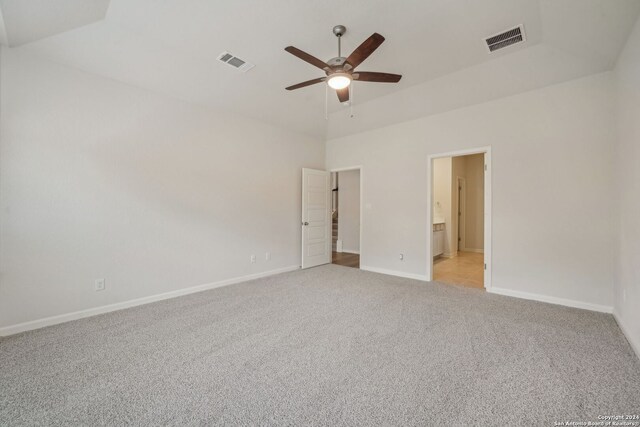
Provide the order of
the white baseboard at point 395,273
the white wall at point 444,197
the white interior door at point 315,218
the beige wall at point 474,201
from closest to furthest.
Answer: the white baseboard at point 395,273 < the white interior door at point 315,218 < the white wall at point 444,197 < the beige wall at point 474,201

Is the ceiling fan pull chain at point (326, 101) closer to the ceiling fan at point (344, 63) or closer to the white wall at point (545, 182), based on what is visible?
the ceiling fan at point (344, 63)

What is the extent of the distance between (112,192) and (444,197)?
6566mm

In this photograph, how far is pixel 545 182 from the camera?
3.38 m

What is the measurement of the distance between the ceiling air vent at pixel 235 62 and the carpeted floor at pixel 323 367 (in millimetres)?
3054

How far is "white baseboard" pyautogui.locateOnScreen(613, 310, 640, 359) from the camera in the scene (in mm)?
2145

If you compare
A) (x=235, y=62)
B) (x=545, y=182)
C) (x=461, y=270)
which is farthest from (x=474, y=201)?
(x=235, y=62)

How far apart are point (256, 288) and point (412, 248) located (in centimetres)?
277

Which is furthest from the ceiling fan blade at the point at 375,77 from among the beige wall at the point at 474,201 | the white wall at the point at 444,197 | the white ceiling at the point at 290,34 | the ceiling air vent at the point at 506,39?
the beige wall at the point at 474,201

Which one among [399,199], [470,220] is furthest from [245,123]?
[470,220]

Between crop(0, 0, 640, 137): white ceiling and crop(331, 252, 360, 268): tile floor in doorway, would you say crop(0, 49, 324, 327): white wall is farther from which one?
crop(331, 252, 360, 268): tile floor in doorway

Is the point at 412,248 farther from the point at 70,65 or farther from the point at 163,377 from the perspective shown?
the point at 70,65

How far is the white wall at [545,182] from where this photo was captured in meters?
3.06

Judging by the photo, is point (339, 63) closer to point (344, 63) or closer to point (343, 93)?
point (344, 63)

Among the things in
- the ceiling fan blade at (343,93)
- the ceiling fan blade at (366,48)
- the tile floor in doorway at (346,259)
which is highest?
the ceiling fan blade at (366,48)
